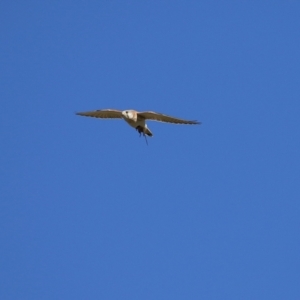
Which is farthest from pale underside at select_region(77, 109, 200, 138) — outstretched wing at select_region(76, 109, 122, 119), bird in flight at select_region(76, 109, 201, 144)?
outstretched wing at select_region(76, 109, 122, 119)

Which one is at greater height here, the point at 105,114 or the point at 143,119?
the point at 105,114

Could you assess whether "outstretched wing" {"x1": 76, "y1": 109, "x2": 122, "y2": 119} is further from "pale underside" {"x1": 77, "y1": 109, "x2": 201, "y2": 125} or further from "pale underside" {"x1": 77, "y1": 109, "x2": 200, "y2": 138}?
"pale underside" {"x1": 77, "y1": 109, "x2": 200, "y2": 138}

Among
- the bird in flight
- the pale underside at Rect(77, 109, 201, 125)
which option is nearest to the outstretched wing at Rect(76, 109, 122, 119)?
the pale underside at Rect(77, 109, 201, 125)

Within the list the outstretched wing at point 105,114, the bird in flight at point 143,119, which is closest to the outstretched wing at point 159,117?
the bird in flight at point 143,119

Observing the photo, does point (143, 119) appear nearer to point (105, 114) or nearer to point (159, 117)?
point (159, 117)

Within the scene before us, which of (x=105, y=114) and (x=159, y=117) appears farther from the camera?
(x=105, y=114)

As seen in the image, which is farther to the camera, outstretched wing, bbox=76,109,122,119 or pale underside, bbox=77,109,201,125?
outstretched wing, bbox=76,109,122,119

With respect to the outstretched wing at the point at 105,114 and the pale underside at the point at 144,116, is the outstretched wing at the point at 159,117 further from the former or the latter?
Result: the outstretched wing at the point at 105,114

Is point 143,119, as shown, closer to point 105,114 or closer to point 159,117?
point 159,117

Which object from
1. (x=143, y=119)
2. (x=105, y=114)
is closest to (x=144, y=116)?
(x=143, y=119)

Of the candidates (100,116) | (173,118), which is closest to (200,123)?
(173,118)

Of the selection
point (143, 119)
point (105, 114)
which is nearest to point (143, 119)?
point (143, 119)

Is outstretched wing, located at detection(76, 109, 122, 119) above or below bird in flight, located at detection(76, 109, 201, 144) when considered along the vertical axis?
above

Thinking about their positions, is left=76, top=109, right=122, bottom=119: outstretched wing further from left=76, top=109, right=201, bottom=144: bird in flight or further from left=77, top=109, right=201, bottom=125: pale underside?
left=76, top=109, right=201, bottom=144: bird in flight
